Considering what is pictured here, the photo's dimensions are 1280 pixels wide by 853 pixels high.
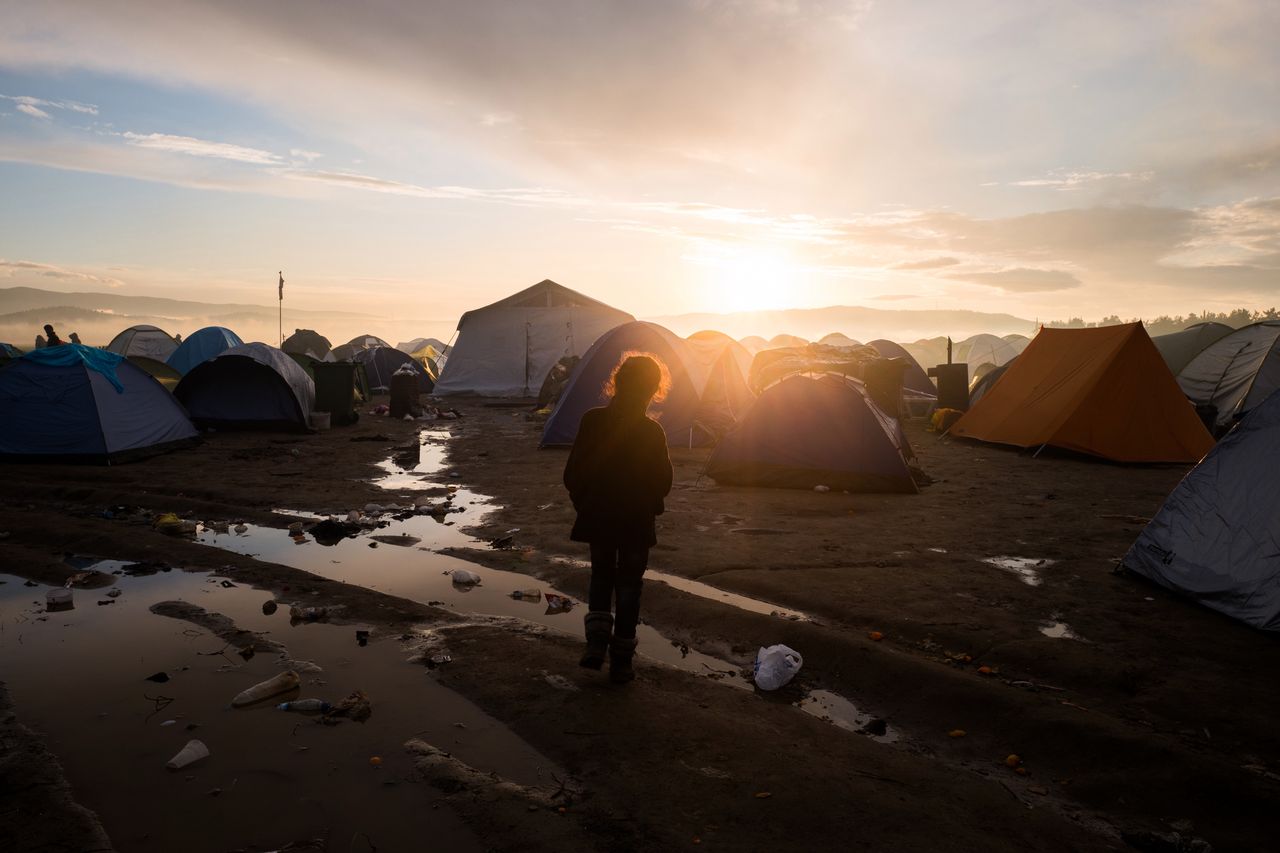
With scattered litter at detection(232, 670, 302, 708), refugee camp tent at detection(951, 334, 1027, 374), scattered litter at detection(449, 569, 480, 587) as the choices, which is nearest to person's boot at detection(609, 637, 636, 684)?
scattered litter at detection(232, 670, 302, 708)

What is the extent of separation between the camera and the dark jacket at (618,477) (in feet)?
16.2

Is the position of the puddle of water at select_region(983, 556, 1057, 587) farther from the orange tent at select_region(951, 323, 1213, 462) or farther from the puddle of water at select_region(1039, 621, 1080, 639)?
the orange tent at select_region(951, 323, 1213, 462)

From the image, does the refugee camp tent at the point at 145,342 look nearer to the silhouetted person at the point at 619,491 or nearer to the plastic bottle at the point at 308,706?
the plastic bottle at the point at 308,706

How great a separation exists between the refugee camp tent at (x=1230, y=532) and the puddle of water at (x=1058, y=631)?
132cm

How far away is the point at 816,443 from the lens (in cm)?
1157

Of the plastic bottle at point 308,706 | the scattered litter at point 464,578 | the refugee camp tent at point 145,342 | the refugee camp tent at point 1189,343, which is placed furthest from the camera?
the refugee camp tent at point 145,342

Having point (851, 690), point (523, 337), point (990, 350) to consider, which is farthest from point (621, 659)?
point (990, 350)

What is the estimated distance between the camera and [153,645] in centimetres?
538

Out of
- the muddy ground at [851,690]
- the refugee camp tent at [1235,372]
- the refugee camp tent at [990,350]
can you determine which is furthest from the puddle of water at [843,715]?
the refugee camp tent at [990,350]

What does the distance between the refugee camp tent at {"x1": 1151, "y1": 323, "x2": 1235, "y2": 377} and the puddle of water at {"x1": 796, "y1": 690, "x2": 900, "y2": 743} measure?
850 inches

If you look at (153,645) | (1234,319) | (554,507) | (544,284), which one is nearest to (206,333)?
(544,284)

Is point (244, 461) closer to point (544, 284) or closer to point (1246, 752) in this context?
point (1246, 752)

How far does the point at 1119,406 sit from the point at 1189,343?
10521 millimetres

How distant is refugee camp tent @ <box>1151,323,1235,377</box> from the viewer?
21922 millimetres
